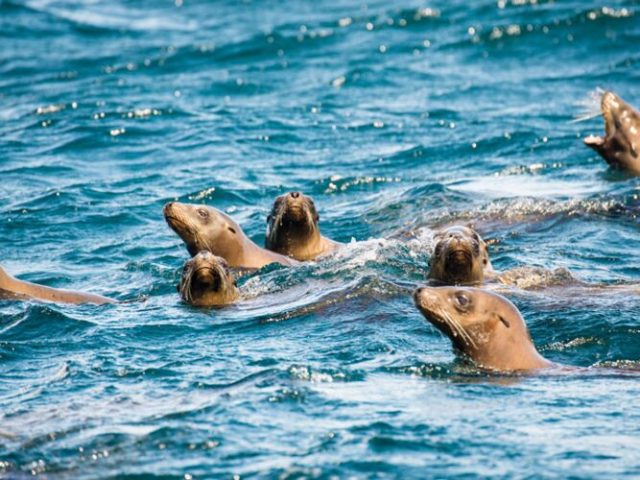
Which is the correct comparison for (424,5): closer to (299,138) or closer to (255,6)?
(255,6)

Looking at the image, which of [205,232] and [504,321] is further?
[205,232]

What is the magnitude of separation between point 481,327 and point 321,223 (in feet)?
19.2

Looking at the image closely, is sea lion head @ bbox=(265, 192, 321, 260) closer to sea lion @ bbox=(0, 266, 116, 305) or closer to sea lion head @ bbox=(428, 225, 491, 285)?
sea lion head @ bbox=(428, 225, 491, 285)

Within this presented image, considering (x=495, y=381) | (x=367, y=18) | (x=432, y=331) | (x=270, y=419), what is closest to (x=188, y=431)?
(x=270, y=419)

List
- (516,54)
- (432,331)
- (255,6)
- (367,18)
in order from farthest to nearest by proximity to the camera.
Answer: (255,6) → (367,18) → (516,54) → (432,331)

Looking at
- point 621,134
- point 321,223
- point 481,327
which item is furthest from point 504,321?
point 621,134

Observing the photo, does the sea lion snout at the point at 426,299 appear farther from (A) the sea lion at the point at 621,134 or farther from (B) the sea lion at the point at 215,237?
(A) the sea lion at the point at 621,134

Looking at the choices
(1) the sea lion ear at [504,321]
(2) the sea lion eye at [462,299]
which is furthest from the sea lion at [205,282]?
(1) the sea lion ear at [504,321]

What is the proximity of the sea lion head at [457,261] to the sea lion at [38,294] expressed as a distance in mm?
2678

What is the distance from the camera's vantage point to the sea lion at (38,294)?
10.7 metres

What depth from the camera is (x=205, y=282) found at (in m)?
10.4

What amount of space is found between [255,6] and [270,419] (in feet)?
67.8

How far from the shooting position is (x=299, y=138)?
1788 centimetres

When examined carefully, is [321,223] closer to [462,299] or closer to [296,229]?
→ [296,229]
